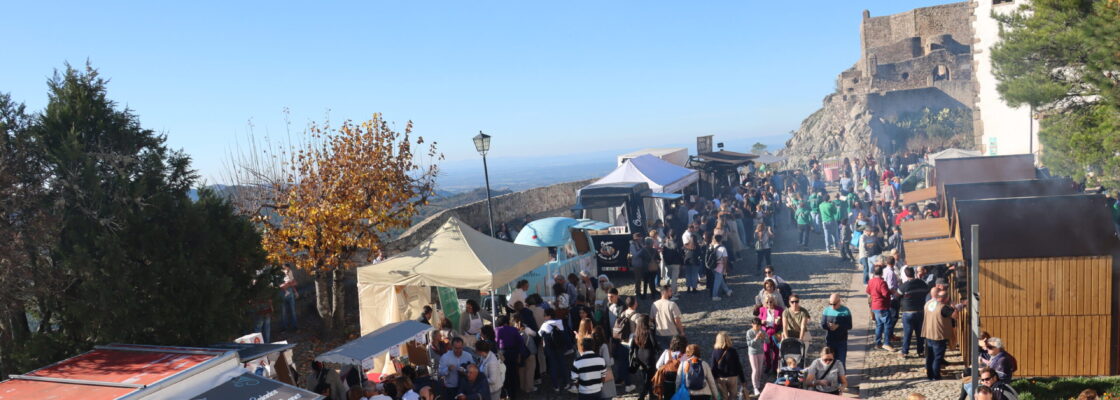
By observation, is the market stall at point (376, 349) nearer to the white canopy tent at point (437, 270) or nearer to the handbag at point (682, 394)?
the white canopy tent at point (437, 270)

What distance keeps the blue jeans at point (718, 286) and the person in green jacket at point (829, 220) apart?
4993mm

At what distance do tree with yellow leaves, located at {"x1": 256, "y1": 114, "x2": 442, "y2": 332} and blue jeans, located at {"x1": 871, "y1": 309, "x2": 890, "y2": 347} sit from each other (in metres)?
7.30

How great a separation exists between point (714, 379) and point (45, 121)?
694 centimetres

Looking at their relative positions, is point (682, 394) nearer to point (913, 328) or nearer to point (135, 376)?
point (913, 328)

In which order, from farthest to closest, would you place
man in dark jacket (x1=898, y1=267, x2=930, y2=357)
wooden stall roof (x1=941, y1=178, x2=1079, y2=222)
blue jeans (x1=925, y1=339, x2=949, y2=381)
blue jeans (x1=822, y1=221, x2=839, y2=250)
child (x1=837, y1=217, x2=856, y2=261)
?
1. blue jeans (x1=822, y1=221, x2=839, y2=250)
2. child (x1=837, y1=217, x2=856, y2=261)
3. wooden stall roof (x1=941, y1=178, x2=1079, y2=222)
4. man in dark jacket (x1=898, y1=267, x2=930, y2=357)
5. blue jeans (x1=925, y1=339, x2=949, y2=381)

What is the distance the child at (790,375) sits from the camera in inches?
335

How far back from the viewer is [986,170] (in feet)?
54.1

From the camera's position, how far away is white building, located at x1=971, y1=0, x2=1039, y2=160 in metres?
25.5

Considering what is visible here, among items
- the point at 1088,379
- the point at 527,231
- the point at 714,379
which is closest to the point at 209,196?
the point at 714,379

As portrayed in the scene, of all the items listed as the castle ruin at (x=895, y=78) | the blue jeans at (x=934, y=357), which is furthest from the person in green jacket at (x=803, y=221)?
the castle ruin at (x=895, y=78)

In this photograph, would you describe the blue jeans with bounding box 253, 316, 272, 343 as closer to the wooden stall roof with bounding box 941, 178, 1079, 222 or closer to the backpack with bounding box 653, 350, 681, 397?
the backpack with bounding box 653, 350, 681, 397

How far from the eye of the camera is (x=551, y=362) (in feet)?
33.8

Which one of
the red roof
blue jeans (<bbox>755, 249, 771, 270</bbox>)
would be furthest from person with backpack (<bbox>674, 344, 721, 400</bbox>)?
blue jeans (<bbox>755, 249, 771, 270</bbox>)

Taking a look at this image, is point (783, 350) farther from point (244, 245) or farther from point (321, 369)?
point (244, 245)
